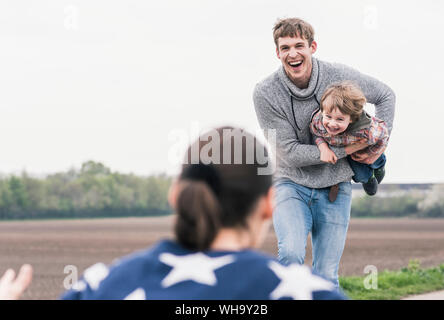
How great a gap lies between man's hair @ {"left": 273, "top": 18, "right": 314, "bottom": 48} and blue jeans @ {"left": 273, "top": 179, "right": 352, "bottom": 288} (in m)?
0.82

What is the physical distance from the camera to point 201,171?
52.3 inches

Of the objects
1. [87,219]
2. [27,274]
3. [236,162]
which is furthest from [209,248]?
[87,219]

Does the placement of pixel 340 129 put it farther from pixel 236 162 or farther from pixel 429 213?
pixel 429 213

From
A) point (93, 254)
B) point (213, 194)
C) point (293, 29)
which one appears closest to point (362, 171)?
point (293, 29)

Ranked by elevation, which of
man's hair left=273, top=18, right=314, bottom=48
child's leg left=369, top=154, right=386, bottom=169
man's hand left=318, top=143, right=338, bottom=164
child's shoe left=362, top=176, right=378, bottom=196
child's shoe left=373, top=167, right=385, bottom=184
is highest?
man's hair left=273, top=18, right=314, bottom=48

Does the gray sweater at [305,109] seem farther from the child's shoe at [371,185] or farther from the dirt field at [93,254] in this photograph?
the dirt field at [93,254]

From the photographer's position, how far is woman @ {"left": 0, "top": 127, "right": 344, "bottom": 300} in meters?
1.32

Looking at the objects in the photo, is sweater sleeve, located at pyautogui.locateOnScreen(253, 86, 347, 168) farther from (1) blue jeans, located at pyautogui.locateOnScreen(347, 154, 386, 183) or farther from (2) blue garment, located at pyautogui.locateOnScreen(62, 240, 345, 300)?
(2) blue garment, located at pyautogui.locateOnScreen(62, 240, 345, 300)

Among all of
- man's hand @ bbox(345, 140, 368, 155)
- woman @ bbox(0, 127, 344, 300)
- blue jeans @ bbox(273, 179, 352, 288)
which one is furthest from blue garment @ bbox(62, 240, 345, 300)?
man's hand @ bbox(345, 140, 368, 155)

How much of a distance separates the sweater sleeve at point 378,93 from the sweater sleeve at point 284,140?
13.9 inches

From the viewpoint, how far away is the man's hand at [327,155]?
3.54 metres

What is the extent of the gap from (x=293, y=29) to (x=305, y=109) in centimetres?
46

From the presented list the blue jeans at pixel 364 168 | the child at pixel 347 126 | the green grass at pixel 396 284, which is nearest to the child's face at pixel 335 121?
the child at pixel 347 126

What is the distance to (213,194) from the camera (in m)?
1.33
